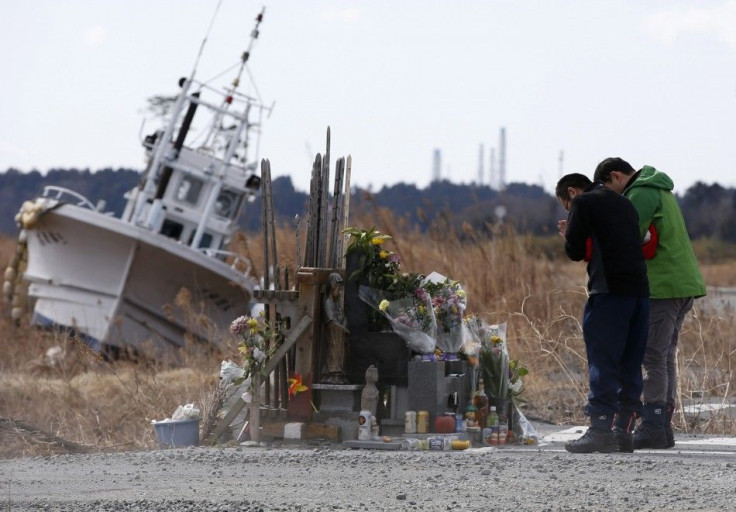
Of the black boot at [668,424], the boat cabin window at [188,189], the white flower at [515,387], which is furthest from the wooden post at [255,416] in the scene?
the boat cabin window at [188,189]

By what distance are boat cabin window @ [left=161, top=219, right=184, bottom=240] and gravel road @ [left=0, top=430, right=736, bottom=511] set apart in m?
14.3

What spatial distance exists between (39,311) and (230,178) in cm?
405

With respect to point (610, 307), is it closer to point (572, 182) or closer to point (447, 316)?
point (572, 182)

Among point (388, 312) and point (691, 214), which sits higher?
point (691, 214)

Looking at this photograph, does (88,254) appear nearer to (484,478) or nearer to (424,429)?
(424,429)

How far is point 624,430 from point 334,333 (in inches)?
85.8

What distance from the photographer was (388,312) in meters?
10.2

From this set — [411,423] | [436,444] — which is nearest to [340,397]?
[411,423]

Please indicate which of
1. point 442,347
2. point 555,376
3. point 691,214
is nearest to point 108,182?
point 691,214

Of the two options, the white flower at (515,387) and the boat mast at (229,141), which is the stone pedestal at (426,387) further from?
the boat mast at (229,141)

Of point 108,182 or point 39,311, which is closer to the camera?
point 39,311

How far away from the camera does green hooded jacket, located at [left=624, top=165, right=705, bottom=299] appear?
941 cm

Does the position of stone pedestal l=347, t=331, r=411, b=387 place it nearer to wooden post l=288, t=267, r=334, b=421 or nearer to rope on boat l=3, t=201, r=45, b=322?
wooden post l=288, t=267, r=334, b=421

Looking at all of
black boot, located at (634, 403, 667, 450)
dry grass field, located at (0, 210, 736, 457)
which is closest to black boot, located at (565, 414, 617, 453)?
black boot, located at (634, 403, 667, 450)
